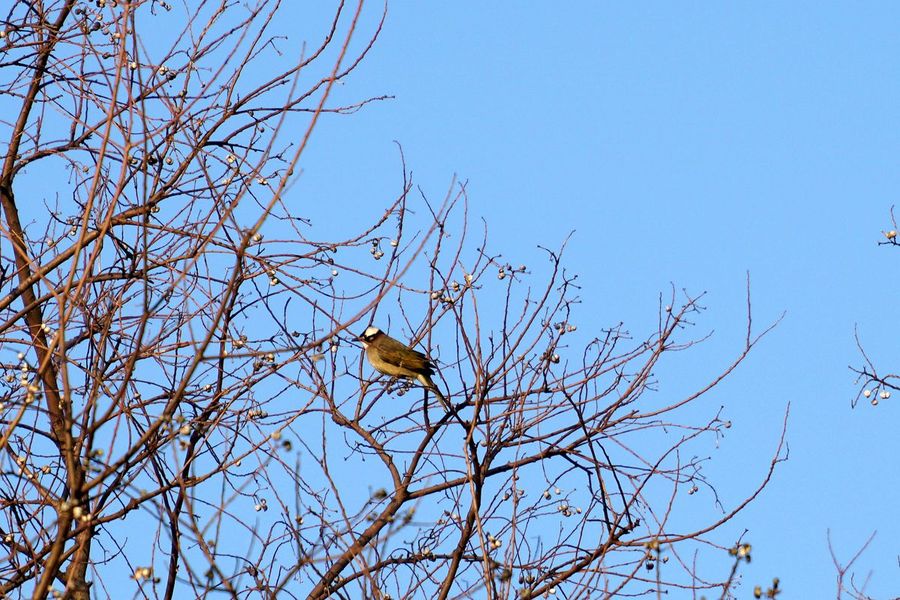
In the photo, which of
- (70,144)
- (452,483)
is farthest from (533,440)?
(70,144)

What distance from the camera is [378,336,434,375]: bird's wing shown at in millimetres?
7612

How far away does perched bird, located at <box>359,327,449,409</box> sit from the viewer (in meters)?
7.65

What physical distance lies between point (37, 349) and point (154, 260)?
76cm

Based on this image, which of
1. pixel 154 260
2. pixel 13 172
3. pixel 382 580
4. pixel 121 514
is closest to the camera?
pixel 121 514

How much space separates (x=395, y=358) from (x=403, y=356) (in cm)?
17

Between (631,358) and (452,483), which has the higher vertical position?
(631,358)

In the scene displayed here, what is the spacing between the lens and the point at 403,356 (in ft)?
26.0

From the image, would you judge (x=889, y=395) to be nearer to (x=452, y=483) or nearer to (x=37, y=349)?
(x=452, y=483)

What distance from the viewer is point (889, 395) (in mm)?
6023

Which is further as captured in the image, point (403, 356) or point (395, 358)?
point (395, 358)

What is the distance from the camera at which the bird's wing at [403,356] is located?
7612mm

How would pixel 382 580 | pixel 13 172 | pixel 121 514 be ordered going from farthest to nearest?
1. pixel 13 172
2. pixel 382 580
3. pixel 121 514

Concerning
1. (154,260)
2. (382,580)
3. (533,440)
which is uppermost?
(154,260)

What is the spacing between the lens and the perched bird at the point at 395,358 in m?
7.65
